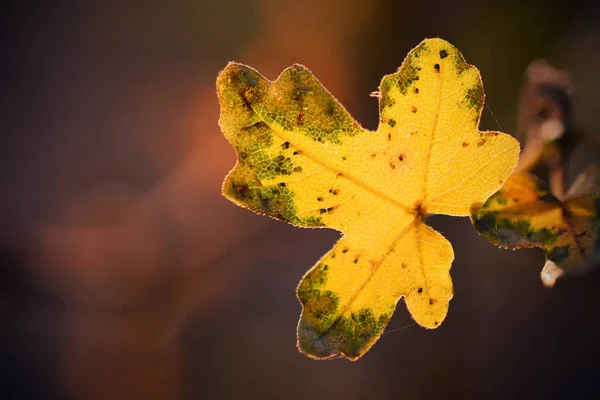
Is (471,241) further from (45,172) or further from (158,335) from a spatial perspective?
(45,172)

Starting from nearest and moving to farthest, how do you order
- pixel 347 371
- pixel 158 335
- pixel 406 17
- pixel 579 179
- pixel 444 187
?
pixel 444 187 → pixel 579 179 → pixel 347 371 → pixel 158 335 → pixel 406 17

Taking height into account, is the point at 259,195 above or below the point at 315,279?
above

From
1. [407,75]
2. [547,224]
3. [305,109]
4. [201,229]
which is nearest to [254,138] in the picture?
[305,109]

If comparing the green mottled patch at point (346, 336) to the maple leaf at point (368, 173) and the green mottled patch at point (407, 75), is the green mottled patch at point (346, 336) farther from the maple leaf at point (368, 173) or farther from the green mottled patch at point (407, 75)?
the green mottled patch at point (407, 75)

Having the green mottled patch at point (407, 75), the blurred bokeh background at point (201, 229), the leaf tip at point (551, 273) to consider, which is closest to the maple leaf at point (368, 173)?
the green mottled patch at point (407, 75)

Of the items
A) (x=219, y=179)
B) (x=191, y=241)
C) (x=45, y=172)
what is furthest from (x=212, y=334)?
(x=45, y=172)

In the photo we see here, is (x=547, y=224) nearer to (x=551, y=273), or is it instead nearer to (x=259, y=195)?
(x=551, y=273)
